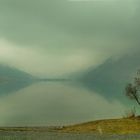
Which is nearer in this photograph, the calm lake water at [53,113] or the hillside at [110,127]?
the hillside at [110,127]

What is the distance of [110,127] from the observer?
39125mm

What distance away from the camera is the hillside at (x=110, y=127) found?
37.5 metres

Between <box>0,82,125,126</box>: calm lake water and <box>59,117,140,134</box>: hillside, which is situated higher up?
<box>0,82,125,126</box>: calm lake water

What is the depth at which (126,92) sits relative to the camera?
1954 inches

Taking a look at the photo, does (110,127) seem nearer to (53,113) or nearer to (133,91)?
(133,91)

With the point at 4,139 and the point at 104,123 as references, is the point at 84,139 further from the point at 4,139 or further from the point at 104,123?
the point at 104,123

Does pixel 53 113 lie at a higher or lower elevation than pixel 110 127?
higher

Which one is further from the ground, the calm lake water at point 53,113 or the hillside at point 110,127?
the calm lake water at point 53,113

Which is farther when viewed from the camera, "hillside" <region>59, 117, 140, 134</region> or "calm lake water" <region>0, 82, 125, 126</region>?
"calm lake water" <region>0, 82, 125, 126</region>

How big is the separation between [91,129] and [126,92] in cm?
1201

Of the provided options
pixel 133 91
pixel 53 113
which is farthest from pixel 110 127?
pixel 53 113

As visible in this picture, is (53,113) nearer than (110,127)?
No

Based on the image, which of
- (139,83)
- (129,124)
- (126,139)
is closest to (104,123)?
(129,124)

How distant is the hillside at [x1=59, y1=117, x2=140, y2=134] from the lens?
123ft
